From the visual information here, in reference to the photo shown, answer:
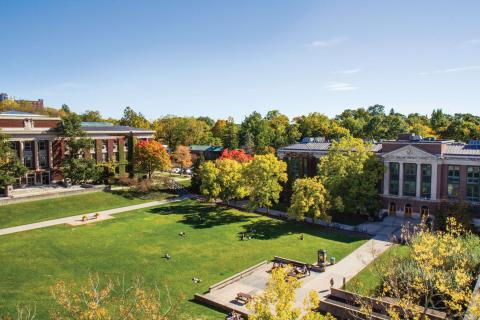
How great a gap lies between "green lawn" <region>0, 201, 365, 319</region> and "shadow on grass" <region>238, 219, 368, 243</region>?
13 centimetres

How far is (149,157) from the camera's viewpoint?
76.8 metres

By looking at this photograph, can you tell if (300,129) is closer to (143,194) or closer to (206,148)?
(206,148)

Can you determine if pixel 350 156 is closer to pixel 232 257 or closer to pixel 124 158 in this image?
pixel 232 257

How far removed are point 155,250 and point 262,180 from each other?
2139 centimetres

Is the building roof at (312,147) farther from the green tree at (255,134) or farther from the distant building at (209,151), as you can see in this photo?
the distant building at (209,151)

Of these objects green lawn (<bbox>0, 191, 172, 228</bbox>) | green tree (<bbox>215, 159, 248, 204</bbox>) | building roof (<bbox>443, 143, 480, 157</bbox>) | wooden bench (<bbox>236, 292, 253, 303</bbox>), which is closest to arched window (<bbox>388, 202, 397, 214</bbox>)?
building roof (<bbox>443, 143, 480, 157</bbox>)

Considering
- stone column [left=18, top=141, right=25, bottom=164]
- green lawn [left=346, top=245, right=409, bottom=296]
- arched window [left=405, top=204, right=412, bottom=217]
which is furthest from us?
stone column [left=18, top=141, right=25, bottom=164]

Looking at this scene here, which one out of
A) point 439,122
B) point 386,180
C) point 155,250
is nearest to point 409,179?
point 386,180

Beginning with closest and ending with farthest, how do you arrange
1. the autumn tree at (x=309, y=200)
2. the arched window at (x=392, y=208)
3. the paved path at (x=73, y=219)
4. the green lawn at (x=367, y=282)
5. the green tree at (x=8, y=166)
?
the green lawn at (x=367, y=282)
the paved path at (x=73, y=219)
the autumn tree at (x=309, y=200)
the arched window at (x=392, y=208)
the green tree at (x=8, y=166)

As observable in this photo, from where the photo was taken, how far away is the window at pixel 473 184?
53.5 metres

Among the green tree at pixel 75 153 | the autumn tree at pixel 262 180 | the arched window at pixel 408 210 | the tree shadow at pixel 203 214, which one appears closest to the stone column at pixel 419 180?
the arched window at pixel 408 210

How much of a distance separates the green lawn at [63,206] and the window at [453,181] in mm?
45624

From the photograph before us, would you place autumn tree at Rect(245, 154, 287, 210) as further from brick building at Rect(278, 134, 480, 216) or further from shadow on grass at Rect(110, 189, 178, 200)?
shadow on grass at Rect(110, 189, 178, 200)

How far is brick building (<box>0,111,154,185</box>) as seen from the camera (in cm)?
6762
